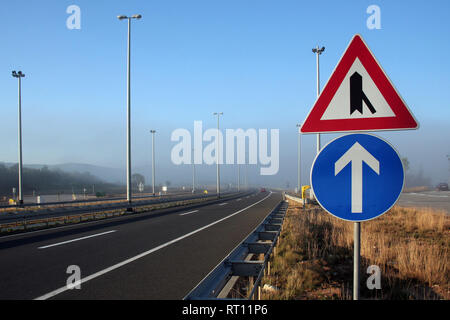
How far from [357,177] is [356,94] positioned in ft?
2.60

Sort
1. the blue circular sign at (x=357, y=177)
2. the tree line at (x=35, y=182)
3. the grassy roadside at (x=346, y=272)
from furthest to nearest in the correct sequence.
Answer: the tree line at (x=35, y=182), the grassy roadside at (x=346, y=272), the blue circular sign at (x=357, y=177)

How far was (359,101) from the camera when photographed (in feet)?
9.60

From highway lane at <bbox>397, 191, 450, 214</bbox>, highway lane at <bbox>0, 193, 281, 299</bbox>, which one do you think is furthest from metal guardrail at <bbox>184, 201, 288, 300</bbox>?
highway lane at <bbox>397, 191, 450, 214</bbox>

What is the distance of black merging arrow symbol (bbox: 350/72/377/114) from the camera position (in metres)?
2.91

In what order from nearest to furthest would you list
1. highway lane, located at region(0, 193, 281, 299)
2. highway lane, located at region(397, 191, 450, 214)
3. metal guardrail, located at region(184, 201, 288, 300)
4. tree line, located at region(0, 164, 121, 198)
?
metal guardrail, located at region(184, 201, 288, 300) < highway lane, located at region(0, 193, 281, 299) < highway lane, located at region(397, 191, 450, 214) < tree line, located at region(0, 164, 121, 198)

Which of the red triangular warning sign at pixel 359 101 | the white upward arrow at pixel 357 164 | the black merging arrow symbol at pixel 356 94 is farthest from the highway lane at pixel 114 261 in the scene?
the black merging arrow symbol at pixel 356 94

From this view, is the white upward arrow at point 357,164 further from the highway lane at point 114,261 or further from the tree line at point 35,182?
the tree line at point 35,182

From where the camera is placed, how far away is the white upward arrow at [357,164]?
8.94 ft

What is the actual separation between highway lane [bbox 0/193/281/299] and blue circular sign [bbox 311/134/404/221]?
9.81 ft

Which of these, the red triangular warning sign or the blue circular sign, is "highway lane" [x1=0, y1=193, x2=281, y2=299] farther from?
the red triangular warning sign

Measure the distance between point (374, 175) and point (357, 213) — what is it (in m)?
0.36

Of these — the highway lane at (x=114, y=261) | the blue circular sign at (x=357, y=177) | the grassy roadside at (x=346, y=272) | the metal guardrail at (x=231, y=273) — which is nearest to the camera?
the blue circular sign at (x=357, y=177)
